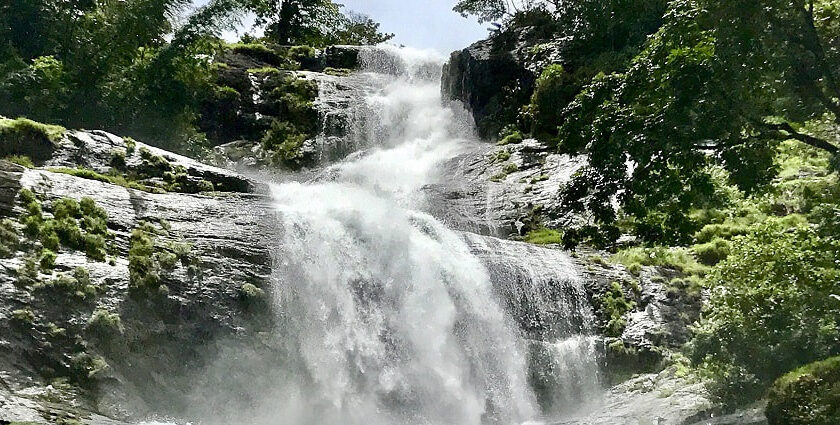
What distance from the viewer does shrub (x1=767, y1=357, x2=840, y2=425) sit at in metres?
8.55

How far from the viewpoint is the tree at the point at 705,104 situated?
941cm

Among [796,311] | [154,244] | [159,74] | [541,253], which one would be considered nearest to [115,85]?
[159,74]

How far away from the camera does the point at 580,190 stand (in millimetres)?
11367

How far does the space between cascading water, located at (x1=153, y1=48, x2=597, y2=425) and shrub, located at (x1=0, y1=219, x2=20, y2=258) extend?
13.9 feet

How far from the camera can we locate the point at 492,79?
118 feet

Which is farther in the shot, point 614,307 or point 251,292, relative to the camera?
point 614,307

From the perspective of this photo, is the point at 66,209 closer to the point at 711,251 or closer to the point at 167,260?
the point at 167,260

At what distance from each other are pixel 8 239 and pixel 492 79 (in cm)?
2581

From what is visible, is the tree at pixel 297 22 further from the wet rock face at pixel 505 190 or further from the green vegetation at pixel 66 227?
the green vegetation at pixel 66 227

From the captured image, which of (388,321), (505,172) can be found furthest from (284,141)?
(388,321)

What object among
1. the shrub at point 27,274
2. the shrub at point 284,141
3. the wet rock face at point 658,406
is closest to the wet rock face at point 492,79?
the shrub at point 284,141

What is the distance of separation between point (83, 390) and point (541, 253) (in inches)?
436

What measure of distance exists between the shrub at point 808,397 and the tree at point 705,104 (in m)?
2.37

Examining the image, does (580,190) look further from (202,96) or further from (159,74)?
(202,96)
